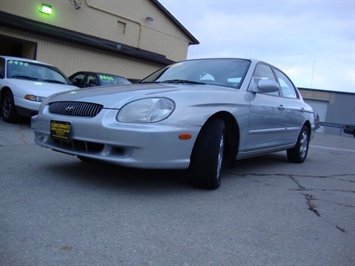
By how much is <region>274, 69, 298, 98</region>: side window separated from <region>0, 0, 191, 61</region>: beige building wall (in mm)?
11397

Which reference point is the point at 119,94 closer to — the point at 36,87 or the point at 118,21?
Answer: the point at 36,87

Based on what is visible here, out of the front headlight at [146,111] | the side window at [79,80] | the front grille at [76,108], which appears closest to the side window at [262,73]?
the front headlight at [146,111]

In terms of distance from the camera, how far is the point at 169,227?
274 cm

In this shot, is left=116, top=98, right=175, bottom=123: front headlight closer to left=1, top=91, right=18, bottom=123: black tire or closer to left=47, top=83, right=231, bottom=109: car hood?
left=47, top=83, right=231, bottom=109: car hood

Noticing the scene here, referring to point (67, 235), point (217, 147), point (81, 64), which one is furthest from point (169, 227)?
point (81, 64)

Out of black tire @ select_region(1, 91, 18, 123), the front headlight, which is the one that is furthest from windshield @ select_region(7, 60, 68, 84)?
the front headlight

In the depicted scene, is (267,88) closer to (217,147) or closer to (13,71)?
(217,147)

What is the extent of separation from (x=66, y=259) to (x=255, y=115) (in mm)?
2981

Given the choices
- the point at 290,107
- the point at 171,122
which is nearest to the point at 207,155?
the point at 171,122

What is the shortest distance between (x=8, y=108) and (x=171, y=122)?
5.41 metres

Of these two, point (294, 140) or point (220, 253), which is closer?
point (220, 253)

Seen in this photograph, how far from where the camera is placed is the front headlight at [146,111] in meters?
3.30

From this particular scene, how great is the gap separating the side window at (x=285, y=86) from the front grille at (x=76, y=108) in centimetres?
319

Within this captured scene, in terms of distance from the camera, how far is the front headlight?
330 centimetres
